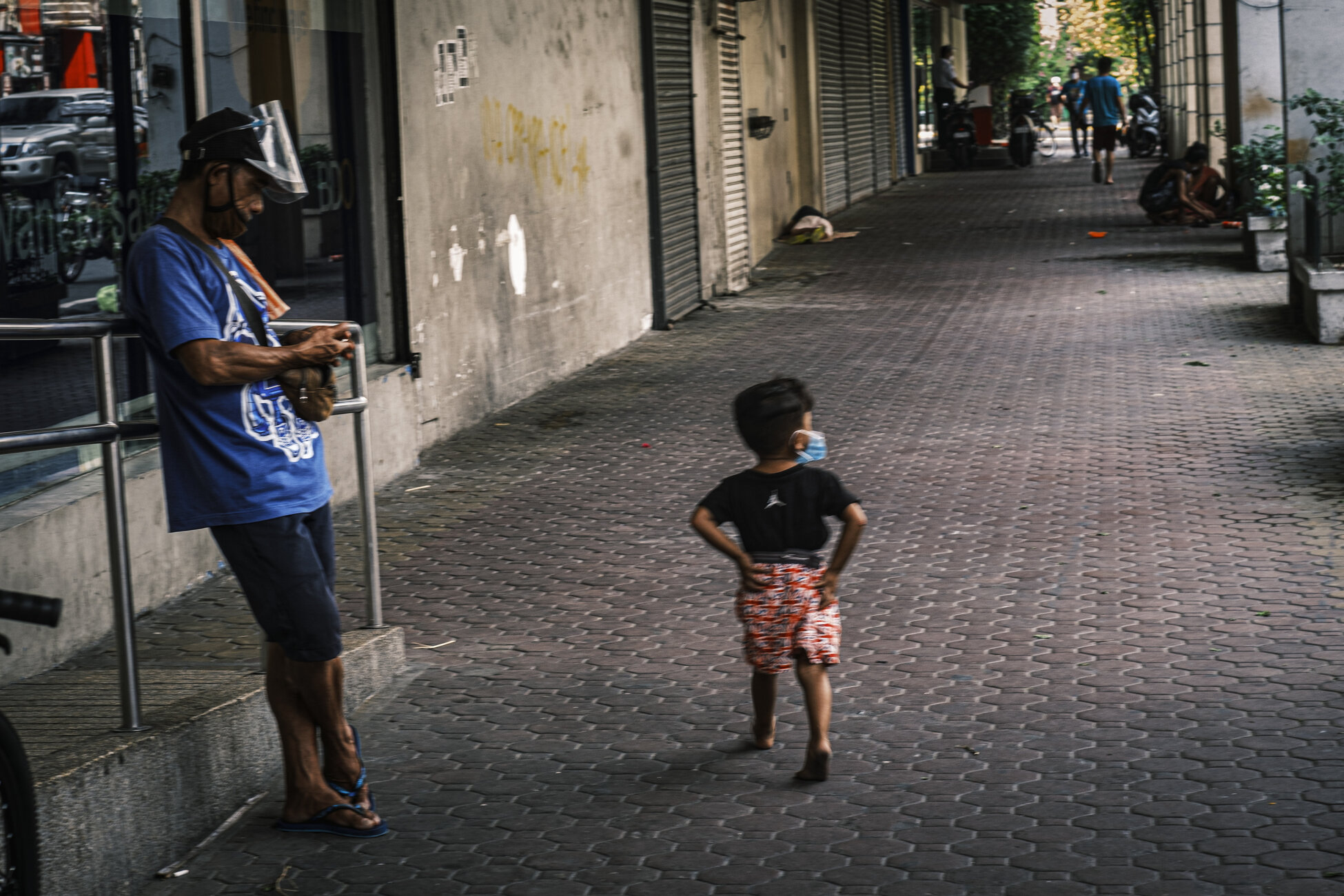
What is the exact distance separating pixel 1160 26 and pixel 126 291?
3929 cm

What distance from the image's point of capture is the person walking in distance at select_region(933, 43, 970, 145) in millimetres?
37312

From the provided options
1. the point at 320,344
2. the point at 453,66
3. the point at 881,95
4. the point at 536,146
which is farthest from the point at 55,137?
the point at 881,95

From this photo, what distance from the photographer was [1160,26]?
3944 cm

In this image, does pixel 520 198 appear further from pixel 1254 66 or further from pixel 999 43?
pixel 999 43

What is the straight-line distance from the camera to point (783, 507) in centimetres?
436

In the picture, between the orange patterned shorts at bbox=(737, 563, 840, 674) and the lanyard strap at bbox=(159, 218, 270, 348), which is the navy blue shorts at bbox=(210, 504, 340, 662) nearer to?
the lanyard strap at bbox=(159, 218, 270, 348)

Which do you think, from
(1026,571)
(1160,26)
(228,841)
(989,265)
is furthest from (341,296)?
(1160,26)

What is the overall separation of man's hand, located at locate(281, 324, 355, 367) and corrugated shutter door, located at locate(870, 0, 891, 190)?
85.0 ft

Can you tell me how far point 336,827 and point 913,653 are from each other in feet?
7.12

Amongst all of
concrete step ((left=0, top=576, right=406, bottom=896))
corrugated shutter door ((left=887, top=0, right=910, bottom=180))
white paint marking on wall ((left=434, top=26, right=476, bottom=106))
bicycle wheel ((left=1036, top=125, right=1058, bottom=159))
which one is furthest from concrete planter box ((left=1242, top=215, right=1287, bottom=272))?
bicycle wheel ((left=1036, top=125, right=1058, bottom=159))

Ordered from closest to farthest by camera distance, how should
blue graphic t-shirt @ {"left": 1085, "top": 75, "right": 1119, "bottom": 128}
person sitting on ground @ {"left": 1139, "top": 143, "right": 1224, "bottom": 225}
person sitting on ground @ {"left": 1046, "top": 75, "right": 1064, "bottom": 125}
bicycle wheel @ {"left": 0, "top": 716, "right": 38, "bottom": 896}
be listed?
bicycle wheel @ {"left": 0, "top": 716, "right": 38, "bottom": 896} → person sitting on ground @ {"left": 1139, "top": 143, "right": 1224, "bottom": 225} → blue graphic t-shirt @ {"left": 1085, "top": 75, "right": 1119, "bottom": 128} → person sitting on ground @ {"left": 1046, "top": 75, "right": 1064, "bottom": 125}

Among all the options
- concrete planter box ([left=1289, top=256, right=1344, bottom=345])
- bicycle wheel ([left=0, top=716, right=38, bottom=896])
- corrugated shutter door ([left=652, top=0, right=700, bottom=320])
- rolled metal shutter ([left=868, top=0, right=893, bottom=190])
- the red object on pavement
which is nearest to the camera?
bicycle wheel ([left=0, top=716, right=38, bottom=896])

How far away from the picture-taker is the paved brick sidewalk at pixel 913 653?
3902 mm

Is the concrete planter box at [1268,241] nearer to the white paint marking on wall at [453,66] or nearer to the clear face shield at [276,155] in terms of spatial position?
the white paint marking on wall at [453,66]
